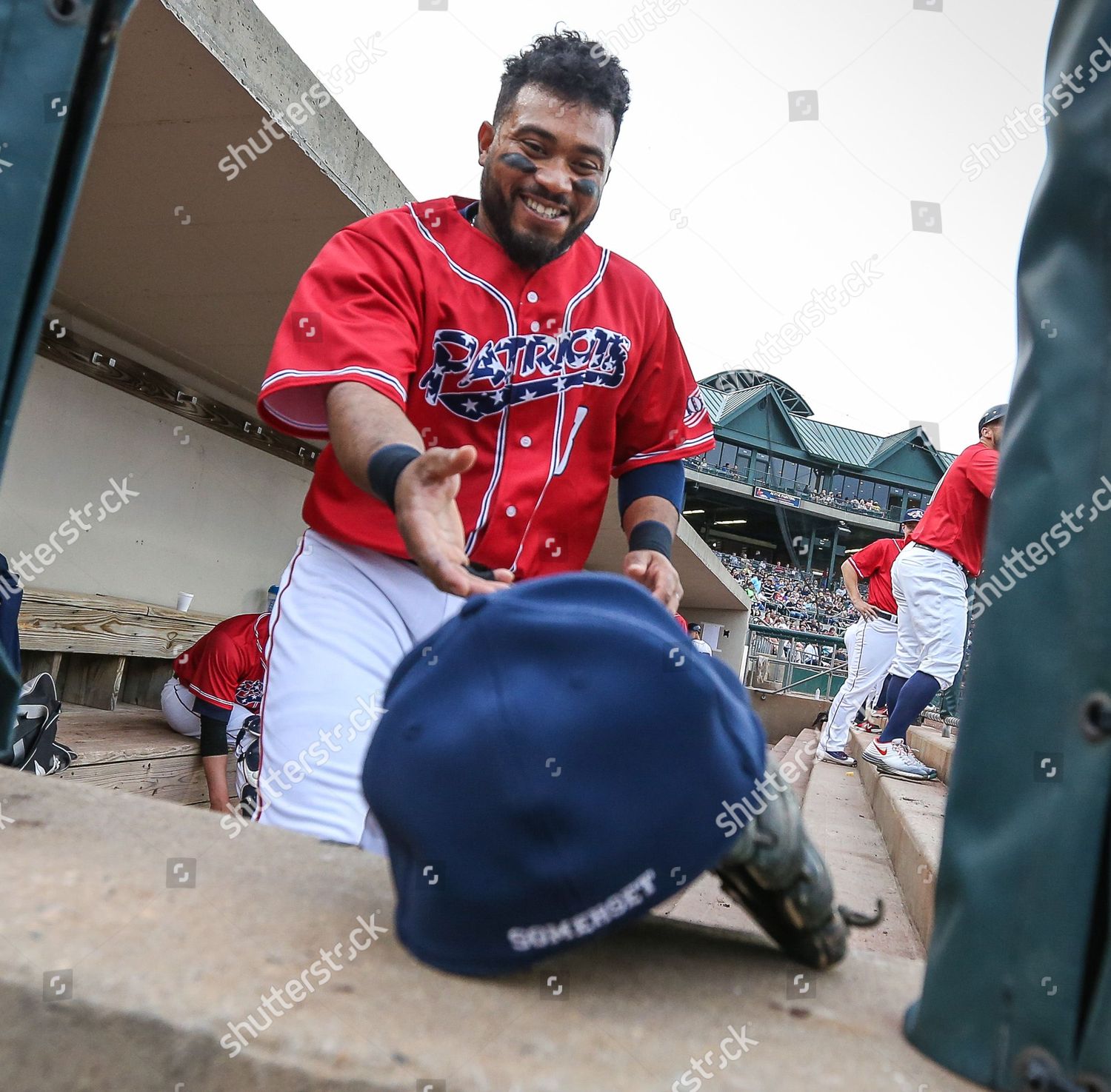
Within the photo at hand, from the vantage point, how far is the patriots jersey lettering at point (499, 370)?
1.61 m

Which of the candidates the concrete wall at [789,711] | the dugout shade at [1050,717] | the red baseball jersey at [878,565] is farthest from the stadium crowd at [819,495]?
the dugout shade at [1050,717]

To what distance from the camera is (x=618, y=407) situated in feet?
5.95

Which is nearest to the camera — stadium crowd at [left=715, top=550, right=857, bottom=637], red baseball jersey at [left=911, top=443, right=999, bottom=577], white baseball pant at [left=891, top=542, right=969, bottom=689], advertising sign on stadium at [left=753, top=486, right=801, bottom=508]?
red baseball jersey at [left=911, top=443, right=999, bottom=577]

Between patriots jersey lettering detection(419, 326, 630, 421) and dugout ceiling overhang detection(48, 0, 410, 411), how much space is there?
1004mm

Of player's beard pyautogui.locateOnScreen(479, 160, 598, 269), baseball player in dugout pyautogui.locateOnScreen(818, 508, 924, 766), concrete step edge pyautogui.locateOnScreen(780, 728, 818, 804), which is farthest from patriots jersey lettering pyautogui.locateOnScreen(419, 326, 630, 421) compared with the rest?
baseball player in dugout pyautogui.locateOnScreen(818, 508, 924, 766)

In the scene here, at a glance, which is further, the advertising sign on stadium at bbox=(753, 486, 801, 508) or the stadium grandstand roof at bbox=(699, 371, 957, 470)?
the stadium grandstand roof at bbox=(699, 371, 957, 470)

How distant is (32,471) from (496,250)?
3223 mm

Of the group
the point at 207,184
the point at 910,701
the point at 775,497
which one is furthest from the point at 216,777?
the point at 775,497

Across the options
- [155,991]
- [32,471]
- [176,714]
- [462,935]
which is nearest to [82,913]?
[155,991]

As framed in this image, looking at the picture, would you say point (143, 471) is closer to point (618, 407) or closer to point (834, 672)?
point (618, 407)

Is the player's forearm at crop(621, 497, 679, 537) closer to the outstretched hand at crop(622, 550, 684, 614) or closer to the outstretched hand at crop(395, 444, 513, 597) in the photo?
the outstretched hand at crop(622, 550, 684, 614)

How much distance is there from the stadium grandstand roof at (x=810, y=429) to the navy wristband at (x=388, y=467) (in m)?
30.4

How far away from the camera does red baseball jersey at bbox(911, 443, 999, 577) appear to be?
13.8 ft

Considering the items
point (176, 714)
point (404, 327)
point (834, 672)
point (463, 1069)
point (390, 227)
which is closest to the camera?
point (463, 1069)
